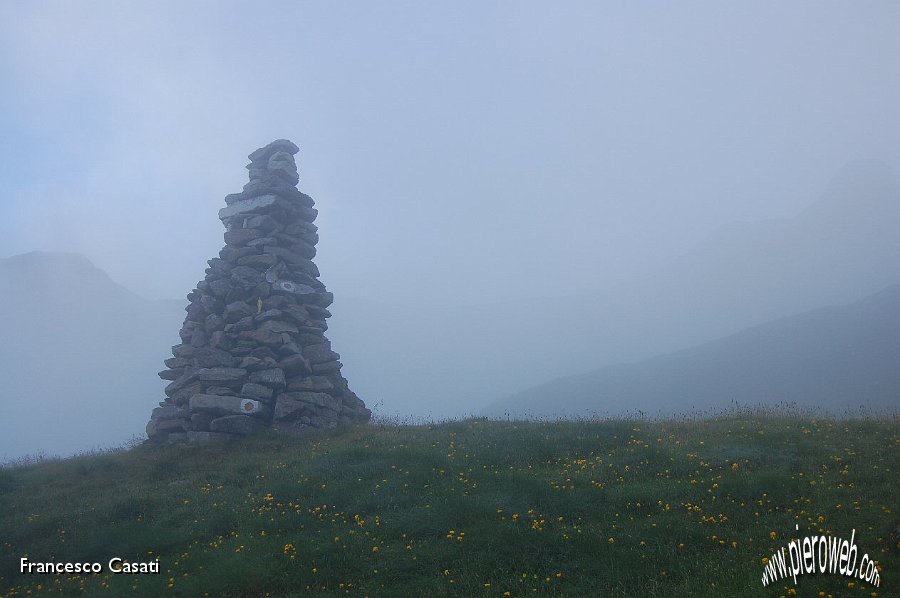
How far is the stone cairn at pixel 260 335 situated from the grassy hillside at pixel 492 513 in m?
3.29

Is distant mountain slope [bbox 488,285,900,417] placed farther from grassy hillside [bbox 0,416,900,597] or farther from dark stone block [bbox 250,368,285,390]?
grassy hillside [bbox 0,416,900,597]

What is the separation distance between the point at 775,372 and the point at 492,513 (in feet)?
241

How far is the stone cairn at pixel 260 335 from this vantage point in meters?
21.0

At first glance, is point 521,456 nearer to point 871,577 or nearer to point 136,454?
point 871,577

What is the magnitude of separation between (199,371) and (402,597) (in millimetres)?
15179

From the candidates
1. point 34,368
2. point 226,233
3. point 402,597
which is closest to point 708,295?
point 226,233

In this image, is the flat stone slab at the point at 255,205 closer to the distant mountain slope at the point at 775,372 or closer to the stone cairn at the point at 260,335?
the stone cairn at the point at 260,335

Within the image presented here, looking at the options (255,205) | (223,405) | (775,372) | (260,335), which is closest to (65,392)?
(775,372)

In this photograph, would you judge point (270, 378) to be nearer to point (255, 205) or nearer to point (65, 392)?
point (255, 205)

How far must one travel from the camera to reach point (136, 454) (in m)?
19.7

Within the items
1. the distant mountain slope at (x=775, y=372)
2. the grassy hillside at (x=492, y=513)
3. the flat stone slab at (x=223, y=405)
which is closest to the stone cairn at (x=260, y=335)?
the flat stone slab at (x=223, y=405)

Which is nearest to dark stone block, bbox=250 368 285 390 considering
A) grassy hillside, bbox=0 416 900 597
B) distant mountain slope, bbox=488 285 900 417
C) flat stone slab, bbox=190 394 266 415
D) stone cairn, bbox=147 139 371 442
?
stone cairn, bbox=147 139 371 442

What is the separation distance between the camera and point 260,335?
22.2 m

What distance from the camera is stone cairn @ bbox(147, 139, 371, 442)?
2097 cm
